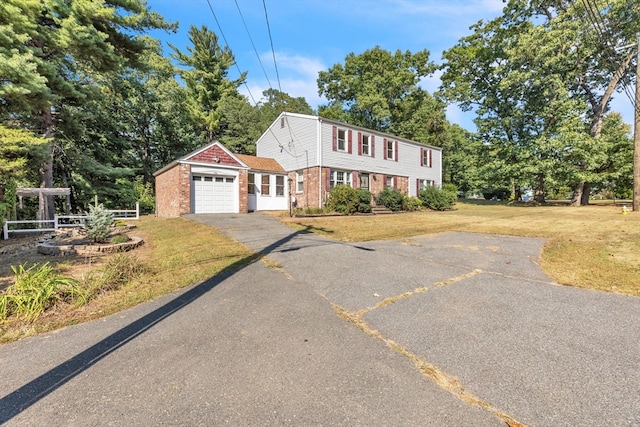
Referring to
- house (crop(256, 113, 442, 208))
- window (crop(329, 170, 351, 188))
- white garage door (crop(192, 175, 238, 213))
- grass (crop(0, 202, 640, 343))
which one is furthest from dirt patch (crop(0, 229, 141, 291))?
window (crop(329, 170, 351, 188))

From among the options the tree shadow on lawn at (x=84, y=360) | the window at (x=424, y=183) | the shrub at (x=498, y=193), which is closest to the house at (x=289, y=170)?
the window at (x=424, y=183)

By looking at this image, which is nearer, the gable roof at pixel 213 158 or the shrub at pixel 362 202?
the gable roof at pixel 213 158

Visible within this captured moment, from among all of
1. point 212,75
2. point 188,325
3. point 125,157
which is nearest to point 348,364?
point 188,325

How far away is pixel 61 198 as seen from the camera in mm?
23984

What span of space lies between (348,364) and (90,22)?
1754cm

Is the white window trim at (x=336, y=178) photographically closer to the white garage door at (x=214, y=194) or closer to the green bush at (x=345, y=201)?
the green bush at (x=345, y=201)

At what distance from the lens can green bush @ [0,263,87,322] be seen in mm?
3955

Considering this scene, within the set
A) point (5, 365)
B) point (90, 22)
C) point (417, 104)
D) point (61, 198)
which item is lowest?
point (5, 365)

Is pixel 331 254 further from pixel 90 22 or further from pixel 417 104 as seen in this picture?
pixel 417 104

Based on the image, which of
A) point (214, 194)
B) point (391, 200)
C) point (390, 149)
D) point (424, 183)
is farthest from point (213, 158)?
point (424, 183)

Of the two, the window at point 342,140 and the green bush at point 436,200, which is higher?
the window at point 342,140

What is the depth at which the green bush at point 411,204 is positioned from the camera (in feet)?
65.4

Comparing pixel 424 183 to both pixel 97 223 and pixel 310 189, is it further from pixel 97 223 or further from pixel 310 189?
pixel 97 223

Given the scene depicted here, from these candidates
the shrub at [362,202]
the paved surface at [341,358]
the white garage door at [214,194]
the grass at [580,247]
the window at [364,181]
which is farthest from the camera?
the window at [364,181]
